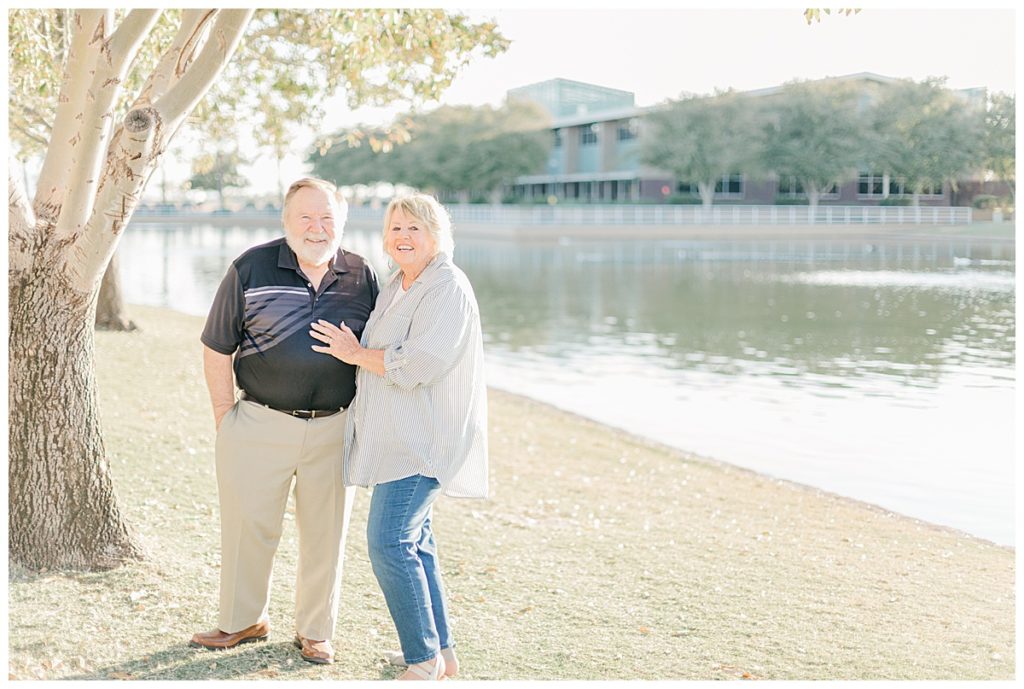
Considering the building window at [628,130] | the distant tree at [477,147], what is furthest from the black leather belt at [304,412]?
the building window at [628,130]

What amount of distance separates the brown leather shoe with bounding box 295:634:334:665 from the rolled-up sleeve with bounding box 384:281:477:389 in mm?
1240

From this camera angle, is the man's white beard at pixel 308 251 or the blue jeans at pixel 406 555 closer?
the blue jeans at pixel 406 555

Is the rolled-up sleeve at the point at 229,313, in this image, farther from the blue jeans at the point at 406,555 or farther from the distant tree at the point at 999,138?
the distant tree at the point at 999,138

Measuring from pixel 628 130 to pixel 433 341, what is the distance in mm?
78636

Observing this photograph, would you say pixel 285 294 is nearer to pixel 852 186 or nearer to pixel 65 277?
pixel 65 277

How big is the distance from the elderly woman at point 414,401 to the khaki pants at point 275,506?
21 centimetres

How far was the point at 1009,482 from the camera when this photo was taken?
11.1 m

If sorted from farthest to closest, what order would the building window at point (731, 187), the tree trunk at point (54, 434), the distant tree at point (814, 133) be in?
1. the building window at point (731, 187)
2. the distant tree at point (814, 133)
3. the tree trunk at point (54, 434)

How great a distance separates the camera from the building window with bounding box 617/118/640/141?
79100 millimetres

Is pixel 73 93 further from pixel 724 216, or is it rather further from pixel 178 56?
pixel 724 216

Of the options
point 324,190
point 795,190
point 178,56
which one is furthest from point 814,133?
point 324,190

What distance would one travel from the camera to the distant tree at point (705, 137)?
67438 mm

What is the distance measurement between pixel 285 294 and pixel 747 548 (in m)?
4.25

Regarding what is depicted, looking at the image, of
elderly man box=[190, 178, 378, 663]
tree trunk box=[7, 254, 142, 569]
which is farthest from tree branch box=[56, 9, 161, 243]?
elderly man box=[190, 178, 378, 663]
